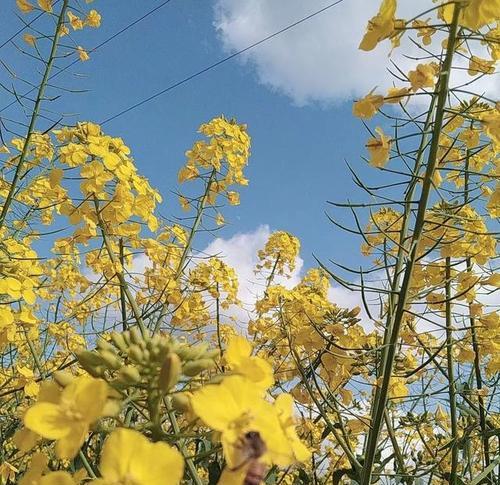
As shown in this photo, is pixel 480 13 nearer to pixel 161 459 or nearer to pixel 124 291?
pixel 161 459

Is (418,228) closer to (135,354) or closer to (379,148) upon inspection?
(379,148)

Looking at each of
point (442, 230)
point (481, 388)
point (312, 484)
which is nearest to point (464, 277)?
point (442, 230)

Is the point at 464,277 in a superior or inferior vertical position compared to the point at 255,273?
inferior

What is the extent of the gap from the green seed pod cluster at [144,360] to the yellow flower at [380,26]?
962 millimetres

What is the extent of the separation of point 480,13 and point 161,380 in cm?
119

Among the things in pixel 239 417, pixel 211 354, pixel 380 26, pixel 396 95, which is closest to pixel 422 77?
pixel 396 95

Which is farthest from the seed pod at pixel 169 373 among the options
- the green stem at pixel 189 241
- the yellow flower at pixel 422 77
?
the green stem at pixel 189 241

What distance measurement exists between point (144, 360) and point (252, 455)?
1.11ft

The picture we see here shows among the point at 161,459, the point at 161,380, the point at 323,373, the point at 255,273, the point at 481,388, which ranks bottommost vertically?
the point at 161,459

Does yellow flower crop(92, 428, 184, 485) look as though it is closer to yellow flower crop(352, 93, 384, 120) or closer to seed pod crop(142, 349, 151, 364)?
seed pod crop(142, 349, 151, 364)

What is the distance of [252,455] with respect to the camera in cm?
71

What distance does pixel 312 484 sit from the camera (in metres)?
2.70

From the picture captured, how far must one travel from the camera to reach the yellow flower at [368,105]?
69.6 inches

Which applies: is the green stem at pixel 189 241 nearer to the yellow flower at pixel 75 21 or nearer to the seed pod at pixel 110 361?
the yellow flower at pixel 75 21
